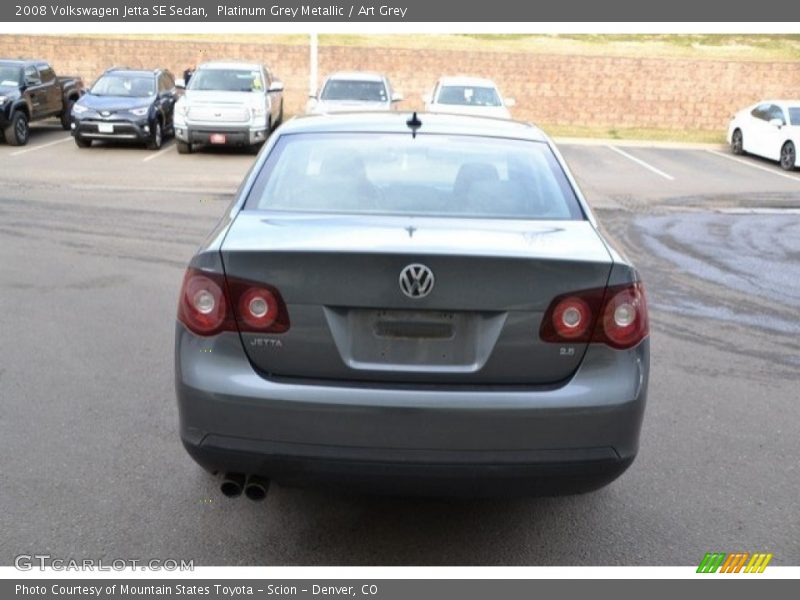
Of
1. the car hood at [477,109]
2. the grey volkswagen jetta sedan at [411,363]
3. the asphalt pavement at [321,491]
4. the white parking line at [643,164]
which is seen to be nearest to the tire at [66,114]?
the car hood at [477,109]

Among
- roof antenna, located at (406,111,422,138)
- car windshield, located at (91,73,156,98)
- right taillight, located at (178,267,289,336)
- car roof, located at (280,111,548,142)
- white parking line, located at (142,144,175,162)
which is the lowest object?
white parking line, located at (142,144,175,162)

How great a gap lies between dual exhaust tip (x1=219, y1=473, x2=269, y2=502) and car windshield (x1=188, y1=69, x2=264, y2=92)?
15925mm

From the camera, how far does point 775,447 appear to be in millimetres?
4691

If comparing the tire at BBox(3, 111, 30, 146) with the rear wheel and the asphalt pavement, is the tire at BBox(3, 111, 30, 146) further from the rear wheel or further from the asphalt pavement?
the rear wheel

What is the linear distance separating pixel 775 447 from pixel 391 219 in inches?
102

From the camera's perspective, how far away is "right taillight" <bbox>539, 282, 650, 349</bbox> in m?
3.15

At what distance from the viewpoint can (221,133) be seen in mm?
17219

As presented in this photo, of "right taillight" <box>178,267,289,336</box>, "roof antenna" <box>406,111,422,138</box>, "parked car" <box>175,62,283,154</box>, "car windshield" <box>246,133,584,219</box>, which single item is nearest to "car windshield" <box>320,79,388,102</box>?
"parked car" <box>175,62,283,154</box>

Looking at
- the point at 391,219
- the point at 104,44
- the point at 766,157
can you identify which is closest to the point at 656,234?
the point at 391,219

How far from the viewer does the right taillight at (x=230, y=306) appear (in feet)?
10.3

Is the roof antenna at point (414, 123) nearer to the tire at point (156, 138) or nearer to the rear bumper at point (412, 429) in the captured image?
the rear bumper at point (412, 429)

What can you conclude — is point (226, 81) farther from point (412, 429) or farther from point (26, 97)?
point (412, 429)

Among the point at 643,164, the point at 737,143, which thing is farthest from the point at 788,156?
the point at 643,164

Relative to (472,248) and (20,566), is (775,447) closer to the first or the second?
(472,248)
